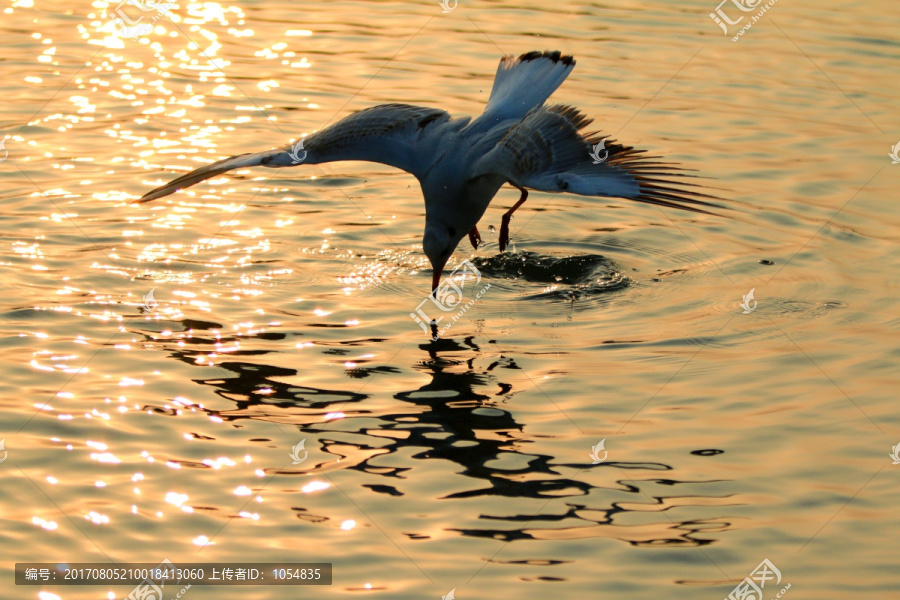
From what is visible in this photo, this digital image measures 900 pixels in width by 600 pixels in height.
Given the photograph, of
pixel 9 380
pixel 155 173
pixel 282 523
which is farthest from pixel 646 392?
pixel 155 173

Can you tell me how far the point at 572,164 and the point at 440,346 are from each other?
1312 mm

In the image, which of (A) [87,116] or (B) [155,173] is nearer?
(B) [155,173]

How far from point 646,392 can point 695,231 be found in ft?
8.89

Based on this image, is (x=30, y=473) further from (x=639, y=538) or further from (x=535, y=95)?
(x=535, y=95)

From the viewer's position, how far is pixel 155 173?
894 centimetres
